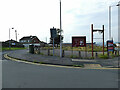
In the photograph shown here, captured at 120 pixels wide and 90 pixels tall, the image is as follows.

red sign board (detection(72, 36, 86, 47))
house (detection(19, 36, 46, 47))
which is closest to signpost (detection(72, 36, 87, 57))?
red sign board (detection(72, 36, 86, 47))

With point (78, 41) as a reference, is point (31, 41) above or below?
above

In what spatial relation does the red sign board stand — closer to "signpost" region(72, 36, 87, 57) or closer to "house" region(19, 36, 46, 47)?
"signpost" region(72, 36, 87, 57)

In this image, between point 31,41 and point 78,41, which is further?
point 31,41

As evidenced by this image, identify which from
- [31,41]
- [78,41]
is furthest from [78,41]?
[31,41]

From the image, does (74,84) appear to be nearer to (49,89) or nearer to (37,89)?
(49,89)

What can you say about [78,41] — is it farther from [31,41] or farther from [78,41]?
[31,41]

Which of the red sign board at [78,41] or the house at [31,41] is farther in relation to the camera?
the house at [31,41]

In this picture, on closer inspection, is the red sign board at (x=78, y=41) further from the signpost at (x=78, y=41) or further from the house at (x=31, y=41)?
the house at (x=31, y=41)

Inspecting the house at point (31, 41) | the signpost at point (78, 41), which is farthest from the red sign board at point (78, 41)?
the house at point (31, 41)

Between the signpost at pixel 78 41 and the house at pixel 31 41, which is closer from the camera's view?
the signpost at pixel 78 41

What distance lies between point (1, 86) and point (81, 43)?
10064 mm

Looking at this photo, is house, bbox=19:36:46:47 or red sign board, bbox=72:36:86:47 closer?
red sign board, bbox=72:36:86:47

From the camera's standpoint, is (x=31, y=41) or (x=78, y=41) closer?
(x=78, y=41)

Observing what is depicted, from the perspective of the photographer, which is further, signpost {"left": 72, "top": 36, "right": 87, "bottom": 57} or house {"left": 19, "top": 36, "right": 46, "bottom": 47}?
house {"left": 19, "top": 36, "right": 46, "bottom": 47}
